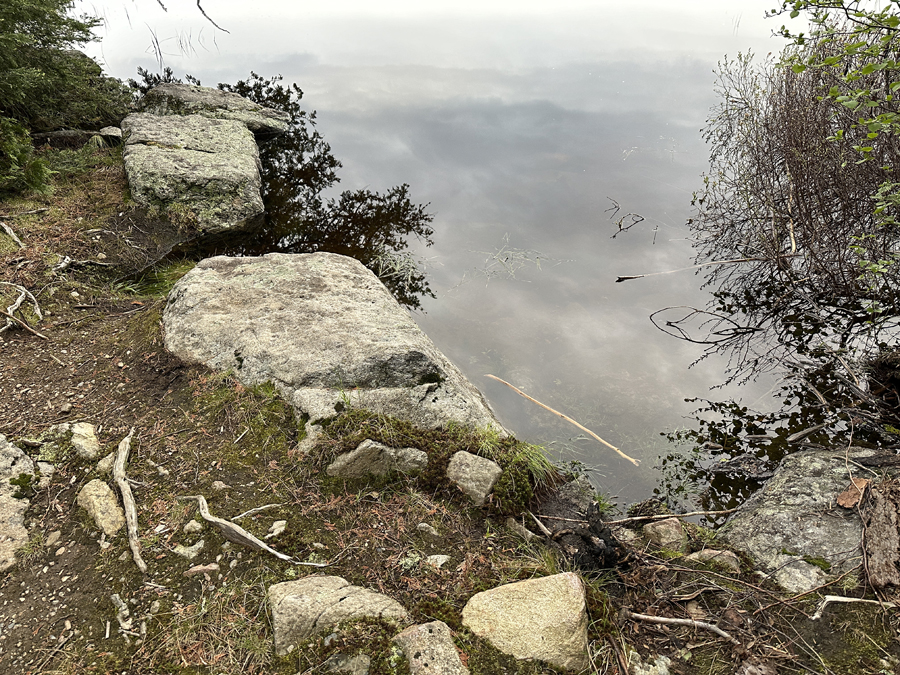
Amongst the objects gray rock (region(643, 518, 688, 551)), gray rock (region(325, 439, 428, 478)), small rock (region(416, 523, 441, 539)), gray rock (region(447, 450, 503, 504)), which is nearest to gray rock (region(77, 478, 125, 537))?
gray rock (region(325, 439, 428, 478))

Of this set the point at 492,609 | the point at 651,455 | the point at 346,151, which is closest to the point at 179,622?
the point at 492,609

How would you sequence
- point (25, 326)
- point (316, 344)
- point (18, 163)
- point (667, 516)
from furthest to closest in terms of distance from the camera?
point (18, 163)
point (25, 326)
point (316, 344)
point (667, 516)

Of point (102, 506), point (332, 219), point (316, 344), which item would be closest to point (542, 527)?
point (316, 344)

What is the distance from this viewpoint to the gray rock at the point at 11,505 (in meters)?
3.11

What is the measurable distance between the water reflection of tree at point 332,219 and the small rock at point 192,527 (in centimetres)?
433

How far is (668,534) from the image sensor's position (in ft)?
12.9

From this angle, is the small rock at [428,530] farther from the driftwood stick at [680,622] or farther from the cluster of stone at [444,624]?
the driftwood stick at [680,622]

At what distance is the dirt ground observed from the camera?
2682 mm

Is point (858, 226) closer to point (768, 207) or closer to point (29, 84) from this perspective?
point (768, 207)

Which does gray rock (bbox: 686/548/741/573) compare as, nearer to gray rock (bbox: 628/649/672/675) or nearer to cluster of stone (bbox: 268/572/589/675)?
gray rock (bbox: 628/649/672/675)

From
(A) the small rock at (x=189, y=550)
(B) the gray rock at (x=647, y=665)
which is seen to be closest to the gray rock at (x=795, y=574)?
(B) the gray rock at (x=647, y=665)

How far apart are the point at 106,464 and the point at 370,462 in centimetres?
190

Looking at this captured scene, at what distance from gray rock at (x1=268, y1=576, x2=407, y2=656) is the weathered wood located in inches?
116

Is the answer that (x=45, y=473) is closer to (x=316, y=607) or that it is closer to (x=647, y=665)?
(x=316, y=607)
